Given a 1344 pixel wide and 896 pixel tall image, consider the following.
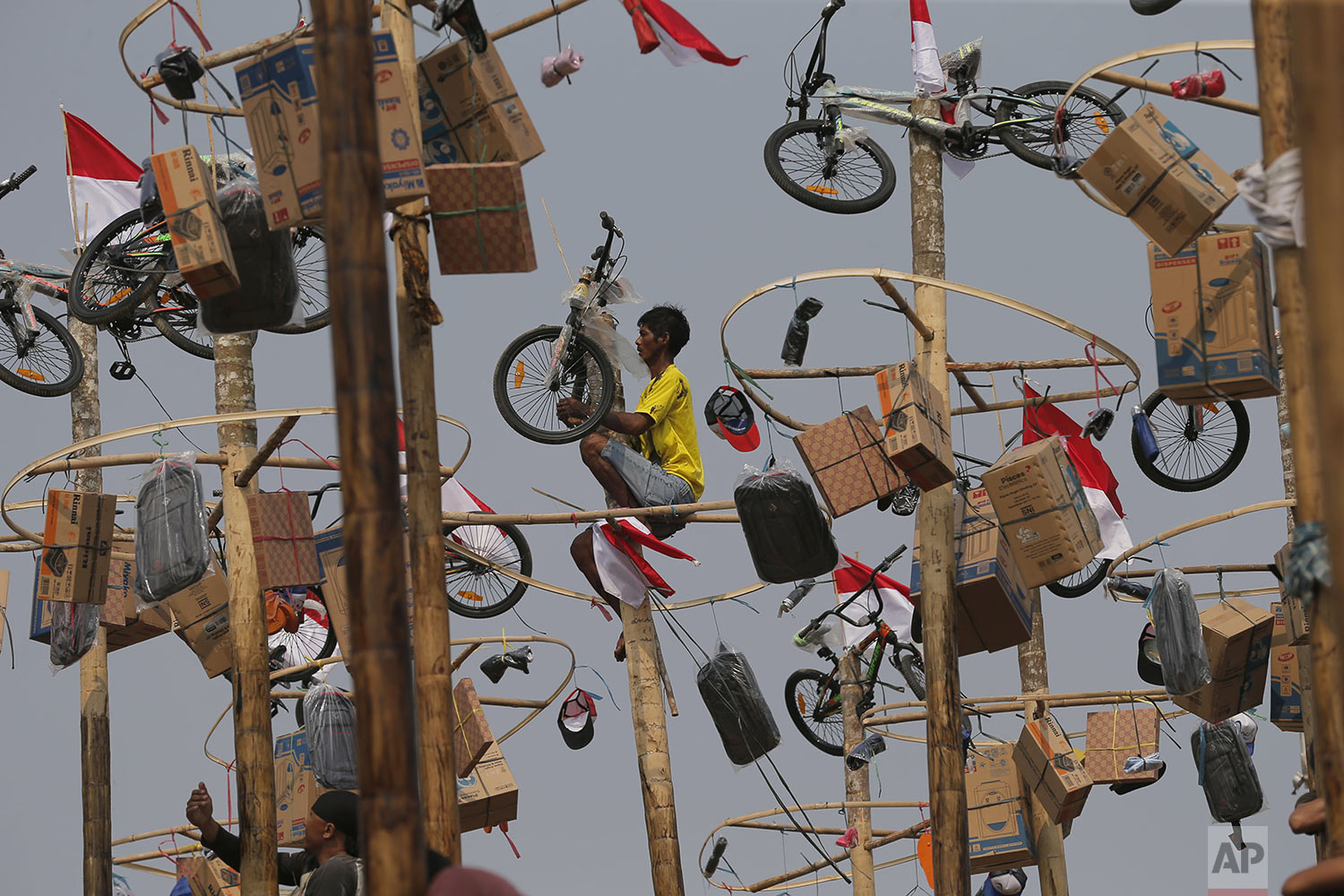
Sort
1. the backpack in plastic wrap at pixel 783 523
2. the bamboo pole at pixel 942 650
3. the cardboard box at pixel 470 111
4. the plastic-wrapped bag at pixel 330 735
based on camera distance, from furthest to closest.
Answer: the plastic-wrapped bag at pixel 330 735
the backpack in plastic wrap at pixel 783 523
the bamboo pole at pixel 942 650
the cardboard box at pixel 470 111

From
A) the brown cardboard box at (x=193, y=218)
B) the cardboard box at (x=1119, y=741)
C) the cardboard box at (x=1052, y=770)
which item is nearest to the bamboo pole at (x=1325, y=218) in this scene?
the brown cardboard box at (x=193, y=218)

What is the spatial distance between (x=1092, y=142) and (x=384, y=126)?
814 centimetres

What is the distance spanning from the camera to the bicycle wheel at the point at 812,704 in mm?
18766

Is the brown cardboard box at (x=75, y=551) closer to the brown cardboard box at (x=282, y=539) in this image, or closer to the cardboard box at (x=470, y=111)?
the brown cardboard box at (x=282, y=539)

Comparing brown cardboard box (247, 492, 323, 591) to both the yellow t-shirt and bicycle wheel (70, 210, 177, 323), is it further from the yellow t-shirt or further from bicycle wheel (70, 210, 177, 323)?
Result: the yellow t-shirt

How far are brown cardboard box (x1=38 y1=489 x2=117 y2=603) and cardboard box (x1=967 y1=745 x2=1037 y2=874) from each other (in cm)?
761

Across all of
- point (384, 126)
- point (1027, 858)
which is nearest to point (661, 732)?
point (1027, 858)

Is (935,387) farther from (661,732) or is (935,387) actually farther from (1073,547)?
(661,732)

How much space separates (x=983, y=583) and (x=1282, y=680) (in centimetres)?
413

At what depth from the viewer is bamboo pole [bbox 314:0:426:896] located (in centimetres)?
476

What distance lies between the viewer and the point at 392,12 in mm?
8008

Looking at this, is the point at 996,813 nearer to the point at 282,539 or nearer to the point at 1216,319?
the point at 282,539

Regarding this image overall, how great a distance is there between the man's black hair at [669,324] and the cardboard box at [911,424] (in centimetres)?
281

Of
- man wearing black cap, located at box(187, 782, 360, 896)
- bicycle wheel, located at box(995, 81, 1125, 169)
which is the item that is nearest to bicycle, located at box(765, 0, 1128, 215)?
bicycle wheel, located at box(995, 81, 1125, 169)
